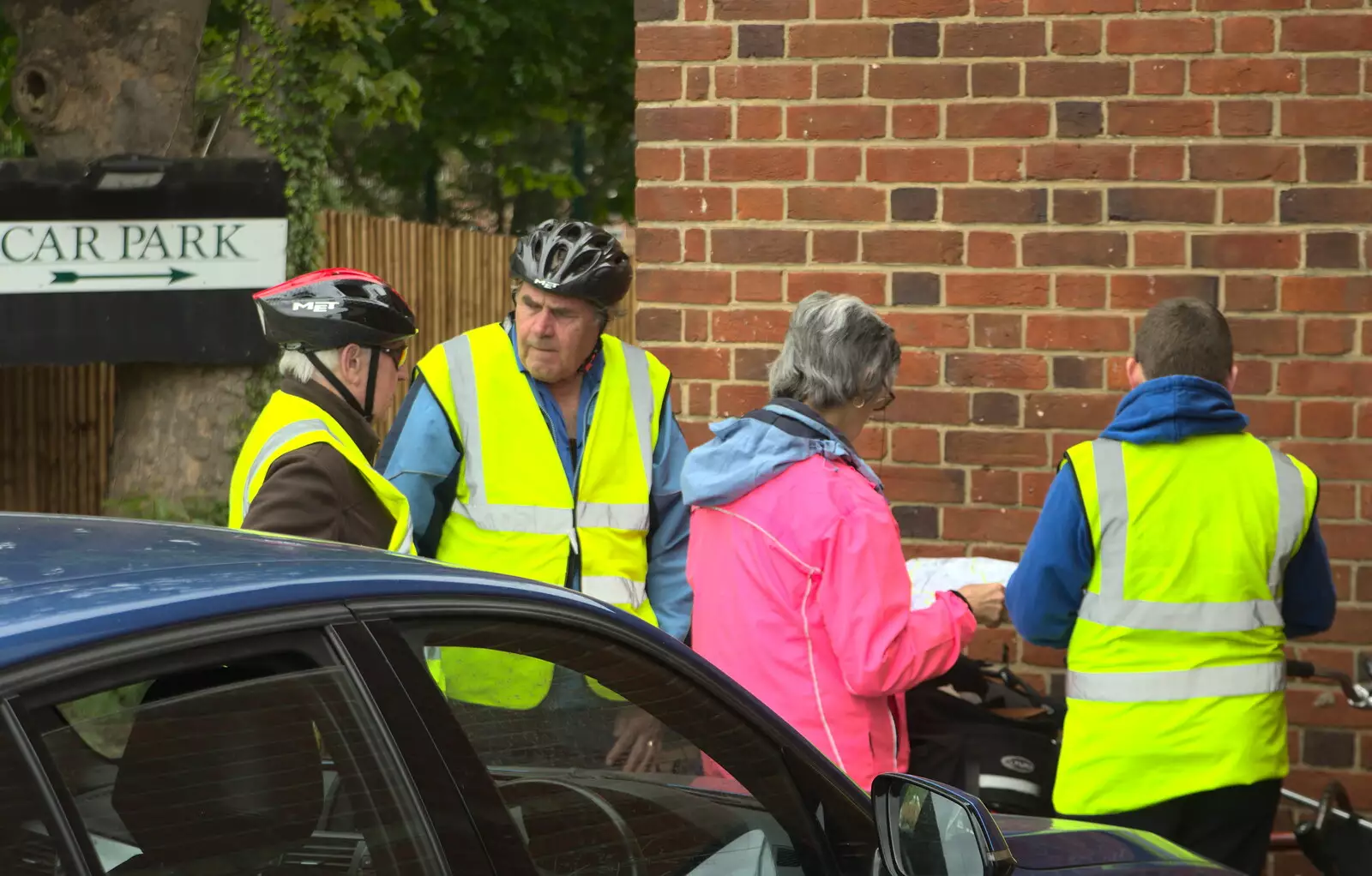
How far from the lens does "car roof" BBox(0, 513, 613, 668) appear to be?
146cm

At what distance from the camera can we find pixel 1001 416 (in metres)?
4.59

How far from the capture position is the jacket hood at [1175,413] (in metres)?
3.36

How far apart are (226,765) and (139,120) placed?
19.0 ft

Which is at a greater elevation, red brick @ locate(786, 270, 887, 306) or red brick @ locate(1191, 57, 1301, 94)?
red brick @ locate(1191, 57, 1301, 94)

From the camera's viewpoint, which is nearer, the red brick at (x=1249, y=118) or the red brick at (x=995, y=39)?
the red brick at (x=1249, y=118)

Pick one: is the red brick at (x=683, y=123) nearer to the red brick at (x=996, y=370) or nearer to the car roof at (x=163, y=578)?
the red brick at (x=996, y=370)

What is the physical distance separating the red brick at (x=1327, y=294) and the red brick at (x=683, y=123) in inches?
65.9

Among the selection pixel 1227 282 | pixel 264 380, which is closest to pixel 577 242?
pixel 1227 282

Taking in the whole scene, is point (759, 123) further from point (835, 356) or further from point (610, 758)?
point (610, 758)

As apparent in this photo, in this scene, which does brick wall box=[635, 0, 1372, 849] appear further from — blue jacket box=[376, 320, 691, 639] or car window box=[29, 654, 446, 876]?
car window box=[29, 654, 446, 876]

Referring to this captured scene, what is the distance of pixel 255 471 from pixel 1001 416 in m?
2.24

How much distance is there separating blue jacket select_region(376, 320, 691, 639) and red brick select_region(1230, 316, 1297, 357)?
5.50ft

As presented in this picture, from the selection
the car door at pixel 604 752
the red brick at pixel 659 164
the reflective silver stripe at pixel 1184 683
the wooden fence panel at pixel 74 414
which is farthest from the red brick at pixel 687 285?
the wooden fence panel at pixel 74 414

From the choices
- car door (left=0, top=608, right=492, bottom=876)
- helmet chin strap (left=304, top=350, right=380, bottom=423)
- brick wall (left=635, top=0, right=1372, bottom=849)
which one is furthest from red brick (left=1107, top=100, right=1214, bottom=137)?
car door (left=0, top=608, right=492, bottom=876)
